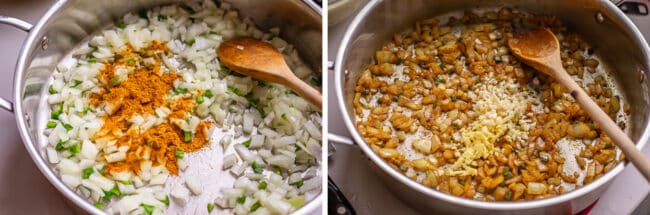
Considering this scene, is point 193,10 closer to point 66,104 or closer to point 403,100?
point 66,104

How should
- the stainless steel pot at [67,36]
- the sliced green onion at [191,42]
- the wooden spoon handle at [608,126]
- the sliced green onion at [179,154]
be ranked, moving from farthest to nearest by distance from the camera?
the sliced green onion at [191,42] < the sliced green onion at [179,154] < the stainless steel pot at [67,36] < the wooden spoon handle at [608,126]

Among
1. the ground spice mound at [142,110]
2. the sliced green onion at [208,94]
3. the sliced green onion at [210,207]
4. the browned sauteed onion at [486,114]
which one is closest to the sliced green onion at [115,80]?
the ground spice mound at [142,110]

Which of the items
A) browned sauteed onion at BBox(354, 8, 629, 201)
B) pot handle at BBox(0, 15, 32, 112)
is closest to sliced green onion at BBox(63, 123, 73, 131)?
pot handle at BBox(0, 15, 32, 112)

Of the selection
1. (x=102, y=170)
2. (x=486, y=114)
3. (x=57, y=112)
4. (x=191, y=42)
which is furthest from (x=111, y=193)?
(x=486, y=114)

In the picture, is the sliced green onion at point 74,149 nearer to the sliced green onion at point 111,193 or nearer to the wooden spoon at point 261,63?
the sliced green onion at point 111,193

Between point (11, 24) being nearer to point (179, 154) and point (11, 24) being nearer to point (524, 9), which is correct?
point (179, 154)

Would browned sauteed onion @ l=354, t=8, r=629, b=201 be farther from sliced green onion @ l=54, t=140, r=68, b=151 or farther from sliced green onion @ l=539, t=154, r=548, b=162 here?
sliced green onion @ l=54, t=140, r=68, b=151

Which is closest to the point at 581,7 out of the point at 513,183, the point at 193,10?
the point at 513,183
